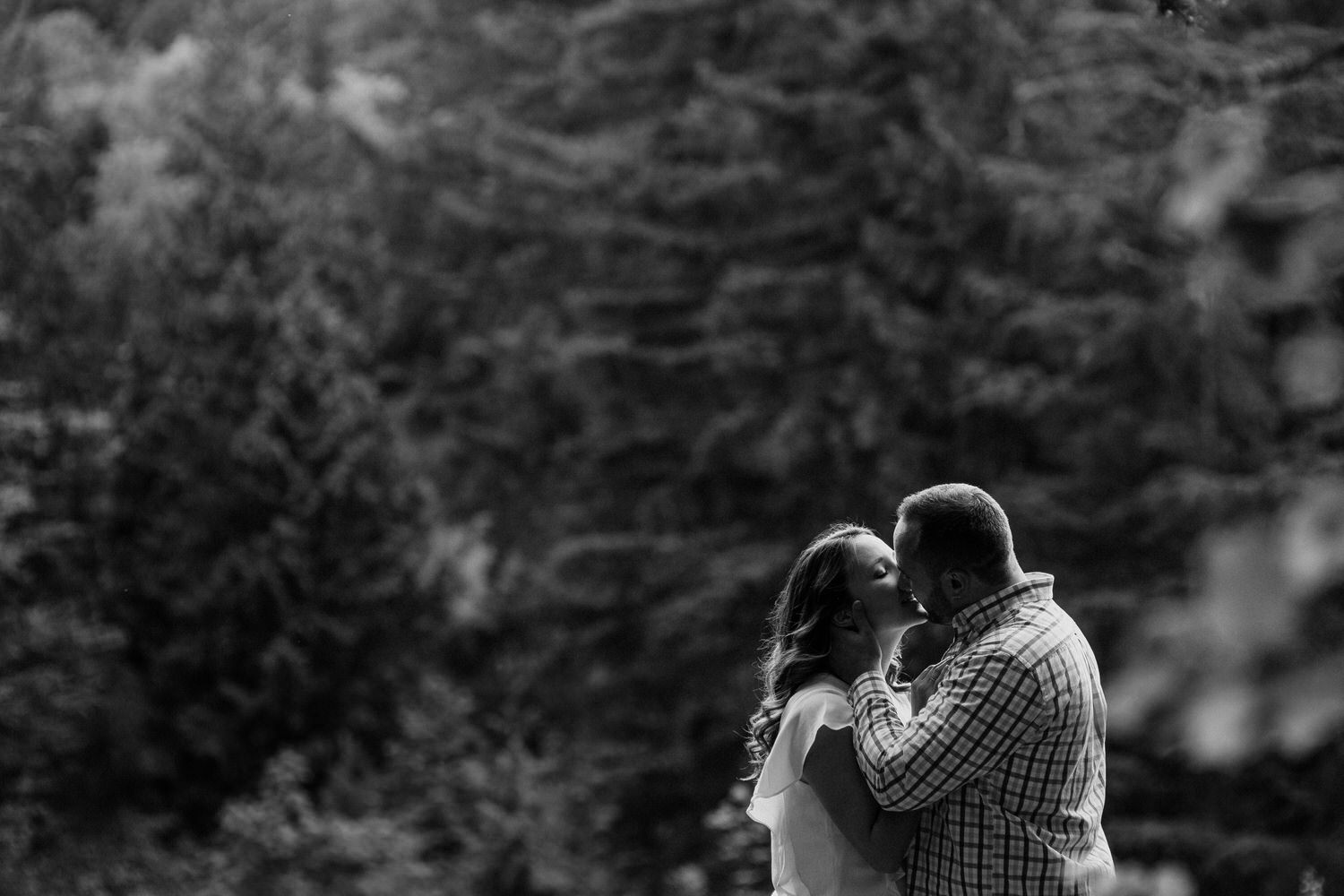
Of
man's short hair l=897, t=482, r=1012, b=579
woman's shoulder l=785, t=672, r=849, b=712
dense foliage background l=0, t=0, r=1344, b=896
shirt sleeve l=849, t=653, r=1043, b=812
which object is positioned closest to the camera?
shirt sleeve l=849, t=653, r=1043, b=812

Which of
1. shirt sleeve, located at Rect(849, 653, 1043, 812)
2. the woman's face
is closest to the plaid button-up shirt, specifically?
shirt sleeve, located at Rect(849, 653, 1043, 812)

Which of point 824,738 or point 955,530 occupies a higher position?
point 955,530

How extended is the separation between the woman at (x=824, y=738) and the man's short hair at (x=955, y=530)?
0.15 meters

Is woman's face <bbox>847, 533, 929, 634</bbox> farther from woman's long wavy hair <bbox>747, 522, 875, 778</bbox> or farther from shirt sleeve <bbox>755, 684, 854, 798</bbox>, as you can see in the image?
→ shirt sleeve <bbox>755, 684, 854, 798</bbox>

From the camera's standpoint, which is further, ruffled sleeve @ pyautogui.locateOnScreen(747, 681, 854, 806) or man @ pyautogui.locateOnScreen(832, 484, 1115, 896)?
ruffled sleeve @ pyautogui.locateOnScreen(747, 681, 854, 806)

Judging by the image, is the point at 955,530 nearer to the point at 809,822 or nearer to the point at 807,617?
the point at 807,617

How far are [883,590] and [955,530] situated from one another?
0.66 ft

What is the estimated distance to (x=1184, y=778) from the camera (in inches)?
399

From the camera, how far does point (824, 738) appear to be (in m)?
2.43

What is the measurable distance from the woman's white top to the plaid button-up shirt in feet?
0.22

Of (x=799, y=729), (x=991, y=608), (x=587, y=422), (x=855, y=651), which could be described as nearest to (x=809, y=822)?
(x=799, y=729)

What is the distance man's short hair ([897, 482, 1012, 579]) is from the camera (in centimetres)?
238

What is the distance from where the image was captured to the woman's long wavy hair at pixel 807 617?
258 centimetres

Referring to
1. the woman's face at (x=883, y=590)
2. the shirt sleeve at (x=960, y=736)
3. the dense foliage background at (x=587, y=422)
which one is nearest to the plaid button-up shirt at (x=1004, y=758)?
the shirt sleeve at (x=960, y=736)
